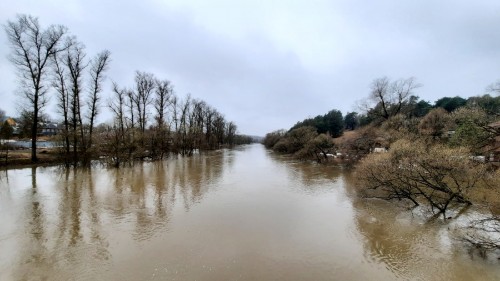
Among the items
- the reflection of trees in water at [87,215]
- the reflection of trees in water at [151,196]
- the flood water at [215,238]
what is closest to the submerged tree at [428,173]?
the flood water at [215,238]

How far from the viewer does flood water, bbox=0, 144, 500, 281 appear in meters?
7.31

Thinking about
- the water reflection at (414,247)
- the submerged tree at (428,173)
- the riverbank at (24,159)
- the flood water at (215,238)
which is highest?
the riverbank at (24,159)

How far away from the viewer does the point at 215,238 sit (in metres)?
9.48

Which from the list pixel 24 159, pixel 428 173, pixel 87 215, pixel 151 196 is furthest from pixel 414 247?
pixel 24 159

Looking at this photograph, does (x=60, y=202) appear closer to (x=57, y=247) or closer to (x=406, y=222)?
(x=57, y=247)

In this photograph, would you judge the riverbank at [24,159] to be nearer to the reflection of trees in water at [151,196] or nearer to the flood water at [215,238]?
the reflection of trees in water at [151,196]

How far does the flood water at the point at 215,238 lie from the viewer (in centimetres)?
731

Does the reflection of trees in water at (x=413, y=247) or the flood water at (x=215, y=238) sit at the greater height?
the flood water at (x=215, y=238)

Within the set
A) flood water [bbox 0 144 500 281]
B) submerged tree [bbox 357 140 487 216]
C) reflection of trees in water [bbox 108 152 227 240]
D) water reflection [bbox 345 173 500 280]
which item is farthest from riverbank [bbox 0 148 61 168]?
submerged tree [bbox 357 140 487 216]

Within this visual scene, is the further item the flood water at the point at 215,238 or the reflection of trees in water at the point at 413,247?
the reflection of trees in water at the point at 413,247

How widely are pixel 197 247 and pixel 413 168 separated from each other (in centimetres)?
1135

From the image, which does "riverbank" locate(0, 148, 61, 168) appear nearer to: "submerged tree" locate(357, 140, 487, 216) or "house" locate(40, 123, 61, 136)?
"house" locate(40, 123, 61, 136)

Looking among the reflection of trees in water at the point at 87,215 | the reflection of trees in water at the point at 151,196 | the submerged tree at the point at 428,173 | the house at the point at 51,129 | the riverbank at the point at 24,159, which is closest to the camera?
the reflection of trees in water at the point at 87,215

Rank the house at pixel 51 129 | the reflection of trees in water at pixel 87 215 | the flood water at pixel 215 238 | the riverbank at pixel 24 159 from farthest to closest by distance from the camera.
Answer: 1. the house at pixel 51 129
2. the riverbank at pixel 24 159
3. the reflection of trees in water at pixel 87 215
4. the flood water at pixel 215 238
